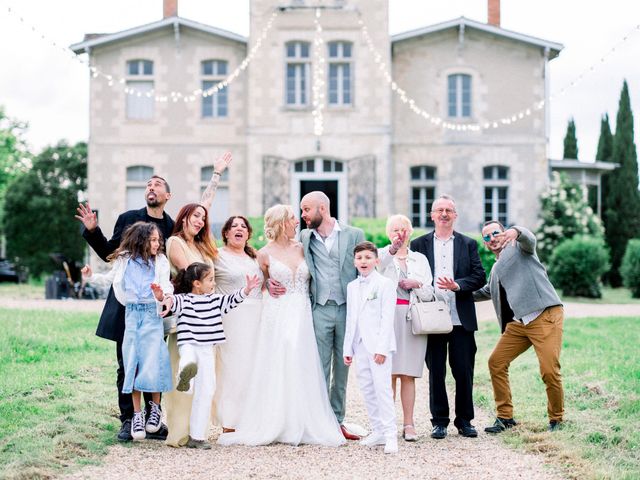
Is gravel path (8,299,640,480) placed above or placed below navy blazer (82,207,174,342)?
below

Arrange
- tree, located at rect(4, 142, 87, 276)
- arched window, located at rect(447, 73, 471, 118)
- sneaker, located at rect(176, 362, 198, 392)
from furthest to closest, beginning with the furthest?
tree, located at rect(4, 142, 87, 276) → arched window, located at rect(447, 73, 471, 118) → sneaker, located at rect(176, 362, 198, 392)

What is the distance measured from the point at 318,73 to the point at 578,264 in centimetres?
815

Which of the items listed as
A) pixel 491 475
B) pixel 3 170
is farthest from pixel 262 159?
pixel 3 170

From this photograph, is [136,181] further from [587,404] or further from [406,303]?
[406,303]

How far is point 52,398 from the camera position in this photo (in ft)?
27.0

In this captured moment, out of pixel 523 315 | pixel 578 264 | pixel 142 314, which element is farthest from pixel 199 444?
pixel 578 264

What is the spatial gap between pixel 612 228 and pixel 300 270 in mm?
25174

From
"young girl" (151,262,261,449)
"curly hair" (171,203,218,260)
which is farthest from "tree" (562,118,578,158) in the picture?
"young girl" (151,262,261,449)

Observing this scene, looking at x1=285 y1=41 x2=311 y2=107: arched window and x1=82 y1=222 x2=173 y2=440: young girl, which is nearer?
x1=82 y1=222 x2=173 y2=440: young girl

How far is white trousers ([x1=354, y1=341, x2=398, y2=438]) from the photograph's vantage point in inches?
263

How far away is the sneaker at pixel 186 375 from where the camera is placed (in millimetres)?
6344

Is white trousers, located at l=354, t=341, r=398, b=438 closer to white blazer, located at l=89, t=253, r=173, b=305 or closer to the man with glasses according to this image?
the man with glasses

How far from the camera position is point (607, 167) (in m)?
27.1

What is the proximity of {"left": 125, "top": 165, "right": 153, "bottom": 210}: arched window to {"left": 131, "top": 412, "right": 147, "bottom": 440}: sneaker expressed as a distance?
16974 millimetres
